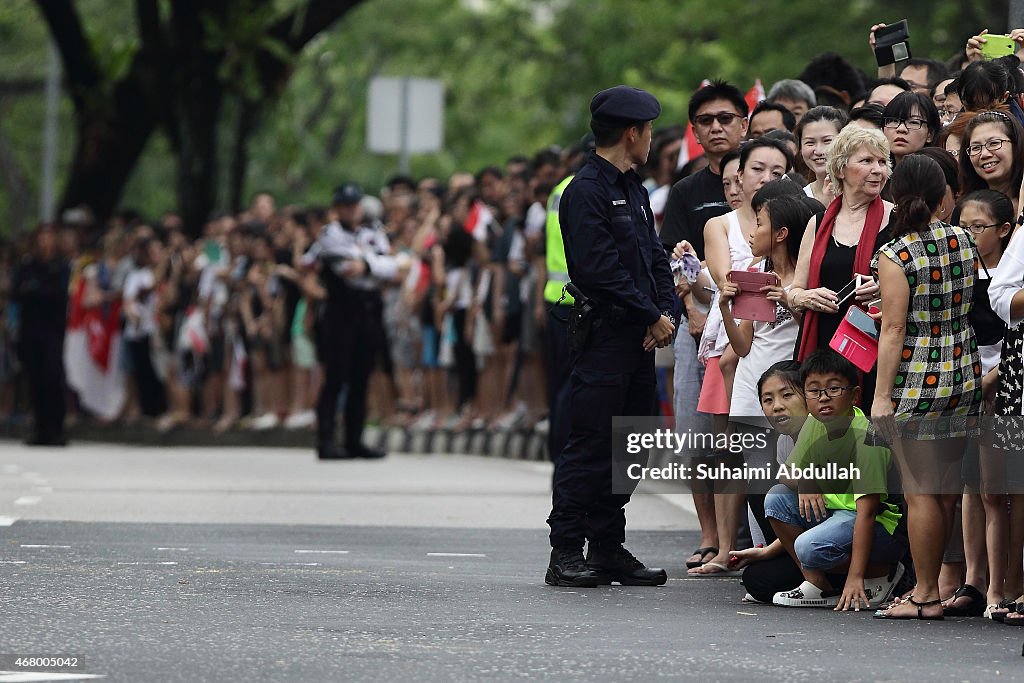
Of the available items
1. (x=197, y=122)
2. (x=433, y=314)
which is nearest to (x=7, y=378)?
(x=197, y=122)

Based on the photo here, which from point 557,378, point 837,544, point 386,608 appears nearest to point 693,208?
point 557,378

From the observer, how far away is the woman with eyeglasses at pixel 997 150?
903cm

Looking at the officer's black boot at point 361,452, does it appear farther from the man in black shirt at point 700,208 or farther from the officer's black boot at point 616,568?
the officer's black boot at point 616,568

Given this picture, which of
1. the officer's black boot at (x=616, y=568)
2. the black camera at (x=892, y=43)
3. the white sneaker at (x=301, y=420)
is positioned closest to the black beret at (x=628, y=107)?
the officer's black boot at (x=616, y=568)

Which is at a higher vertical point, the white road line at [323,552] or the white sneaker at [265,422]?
the white sneaker at [265,422]

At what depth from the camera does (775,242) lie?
33.0ft

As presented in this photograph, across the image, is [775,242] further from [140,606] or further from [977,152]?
[140,606]

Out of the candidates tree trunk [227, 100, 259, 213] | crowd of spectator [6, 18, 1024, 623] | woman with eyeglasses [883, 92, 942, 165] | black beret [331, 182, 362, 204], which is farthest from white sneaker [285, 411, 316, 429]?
woman with eyeglasses [883, 92, 942, 165]

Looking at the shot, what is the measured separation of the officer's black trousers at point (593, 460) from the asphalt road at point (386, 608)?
0.29m

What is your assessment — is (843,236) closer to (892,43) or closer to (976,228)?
(976,228)

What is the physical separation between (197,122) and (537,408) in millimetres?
9776

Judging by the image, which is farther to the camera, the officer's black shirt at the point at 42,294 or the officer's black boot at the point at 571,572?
the officer's black shirt at the point at 42,294

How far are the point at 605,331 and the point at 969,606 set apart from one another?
1993 mm

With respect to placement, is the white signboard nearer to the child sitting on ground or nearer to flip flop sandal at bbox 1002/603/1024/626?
the child sitting on ground
